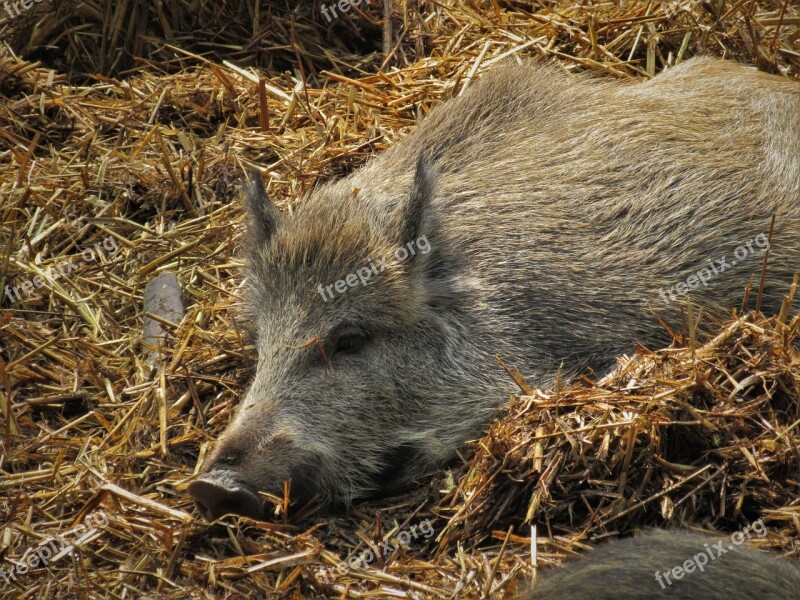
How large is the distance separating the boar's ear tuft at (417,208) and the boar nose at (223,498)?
4.73 feet

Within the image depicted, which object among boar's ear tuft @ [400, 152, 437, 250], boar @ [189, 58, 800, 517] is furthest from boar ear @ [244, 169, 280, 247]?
boar's ear tuft @ [400, 152, 437, 250]

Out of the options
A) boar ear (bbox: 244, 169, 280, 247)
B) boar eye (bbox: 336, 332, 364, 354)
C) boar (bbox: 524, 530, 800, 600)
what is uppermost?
boar ear (bbox: 244, 169, 280, 247)

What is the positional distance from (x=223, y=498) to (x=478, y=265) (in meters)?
1.74

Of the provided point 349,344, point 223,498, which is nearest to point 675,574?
point 223,498

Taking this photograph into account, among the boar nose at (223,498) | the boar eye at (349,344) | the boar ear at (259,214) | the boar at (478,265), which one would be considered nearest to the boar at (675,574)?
the boar nose at (223,498)

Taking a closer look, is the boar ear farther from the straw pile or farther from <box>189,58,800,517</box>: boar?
the straw pile

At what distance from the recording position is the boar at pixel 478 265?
4844 millimetres

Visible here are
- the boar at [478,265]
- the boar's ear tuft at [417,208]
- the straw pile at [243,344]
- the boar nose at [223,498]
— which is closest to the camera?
the straw pile at [243,344]

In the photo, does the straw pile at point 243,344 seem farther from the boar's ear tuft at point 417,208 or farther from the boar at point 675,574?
the boar's ear tuft at point 417,208

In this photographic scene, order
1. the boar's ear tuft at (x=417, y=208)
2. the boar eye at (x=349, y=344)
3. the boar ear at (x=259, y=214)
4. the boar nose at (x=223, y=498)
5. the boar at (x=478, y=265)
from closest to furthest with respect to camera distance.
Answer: the boar nose at (x=223, y=498)
the boar at (x=478, y=265)
the boar eye at (x=349, y=344)
the boar's ear tuft at (x=417, y=208)
the boar ear at (x=259, y=214)

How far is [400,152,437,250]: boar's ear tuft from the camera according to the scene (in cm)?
510

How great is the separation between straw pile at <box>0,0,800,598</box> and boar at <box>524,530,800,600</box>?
0.48 m

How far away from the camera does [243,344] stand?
5531mm

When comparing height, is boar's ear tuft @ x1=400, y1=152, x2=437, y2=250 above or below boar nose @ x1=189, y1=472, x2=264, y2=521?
above
